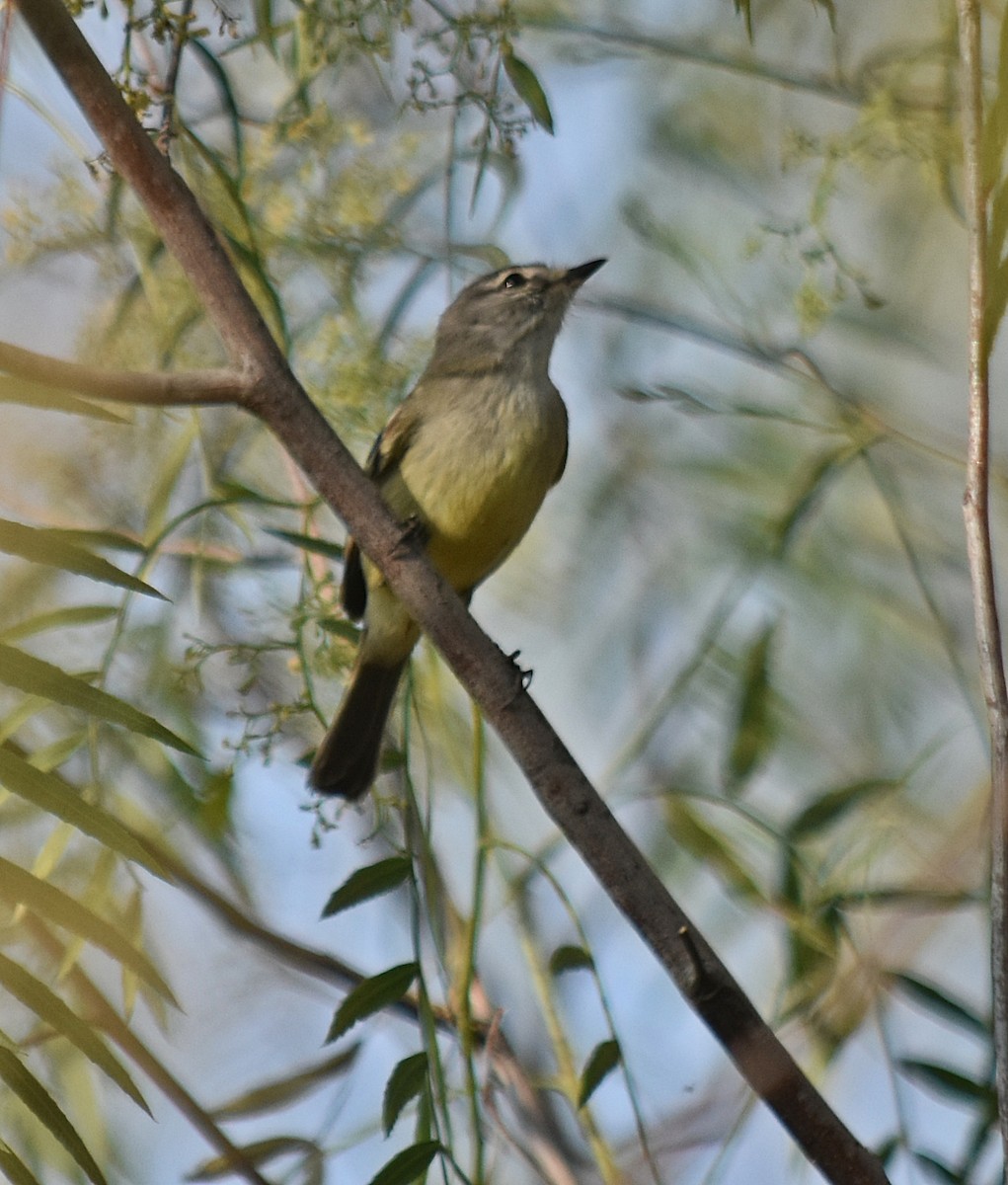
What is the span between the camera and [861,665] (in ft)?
9.80

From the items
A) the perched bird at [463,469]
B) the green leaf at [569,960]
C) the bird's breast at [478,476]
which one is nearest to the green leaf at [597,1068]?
the green leaf at [569,960]

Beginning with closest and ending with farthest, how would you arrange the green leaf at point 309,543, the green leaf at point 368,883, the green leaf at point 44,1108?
the green leaf at point 44,1108
the green leaf at point 368,883
the green leaf at point 309,543

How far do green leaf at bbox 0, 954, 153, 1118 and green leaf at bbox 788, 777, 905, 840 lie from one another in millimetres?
1162

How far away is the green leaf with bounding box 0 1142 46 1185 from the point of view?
166 centimetres

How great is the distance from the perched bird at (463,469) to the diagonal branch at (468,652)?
1.40m

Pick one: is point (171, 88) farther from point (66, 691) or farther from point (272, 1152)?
point (272, 1152)

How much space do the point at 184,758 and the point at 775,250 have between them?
1.43 m

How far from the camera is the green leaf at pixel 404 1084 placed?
2.00m

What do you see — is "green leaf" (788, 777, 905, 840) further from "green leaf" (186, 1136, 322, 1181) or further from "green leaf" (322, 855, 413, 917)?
"green leaf" (186, 1136, 322, 1181)

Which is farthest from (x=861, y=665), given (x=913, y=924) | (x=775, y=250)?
(x=913, y=924)

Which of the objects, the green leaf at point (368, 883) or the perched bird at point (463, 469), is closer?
the green leaf at point (368, 883)

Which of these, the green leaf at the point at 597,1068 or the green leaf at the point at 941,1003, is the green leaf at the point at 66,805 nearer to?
the green leaf at the point at 597,1068

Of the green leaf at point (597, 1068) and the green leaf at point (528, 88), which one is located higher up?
the green leaf at point (528, 88)

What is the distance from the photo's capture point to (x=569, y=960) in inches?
89.1
